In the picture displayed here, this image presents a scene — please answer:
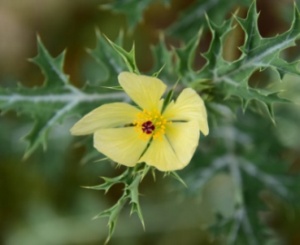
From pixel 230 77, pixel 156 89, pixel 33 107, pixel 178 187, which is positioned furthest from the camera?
pixel 178 187

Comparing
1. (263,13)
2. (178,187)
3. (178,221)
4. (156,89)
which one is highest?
(156,89)

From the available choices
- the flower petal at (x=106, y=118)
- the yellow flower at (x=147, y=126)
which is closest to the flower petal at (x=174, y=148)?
the yellow flower at (x=147, y=126)

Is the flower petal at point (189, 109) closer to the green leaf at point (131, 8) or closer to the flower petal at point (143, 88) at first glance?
the flower petal at point (143, 88)

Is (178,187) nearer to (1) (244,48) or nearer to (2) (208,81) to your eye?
(2) (208,81)

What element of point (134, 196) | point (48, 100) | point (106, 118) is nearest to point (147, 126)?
point (106, 118)

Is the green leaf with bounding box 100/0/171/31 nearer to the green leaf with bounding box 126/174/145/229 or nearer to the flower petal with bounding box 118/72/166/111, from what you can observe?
the flower petal with bounding box 118/72/166/111

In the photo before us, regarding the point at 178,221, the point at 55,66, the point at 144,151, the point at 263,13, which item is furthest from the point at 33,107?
the point at 263,13

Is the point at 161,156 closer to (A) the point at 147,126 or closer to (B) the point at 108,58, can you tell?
(A) the point at 147,126

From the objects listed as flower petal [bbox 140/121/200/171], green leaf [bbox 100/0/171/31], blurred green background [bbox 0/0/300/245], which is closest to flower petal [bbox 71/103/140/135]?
flower petal [bbox 140/121/200/171]
